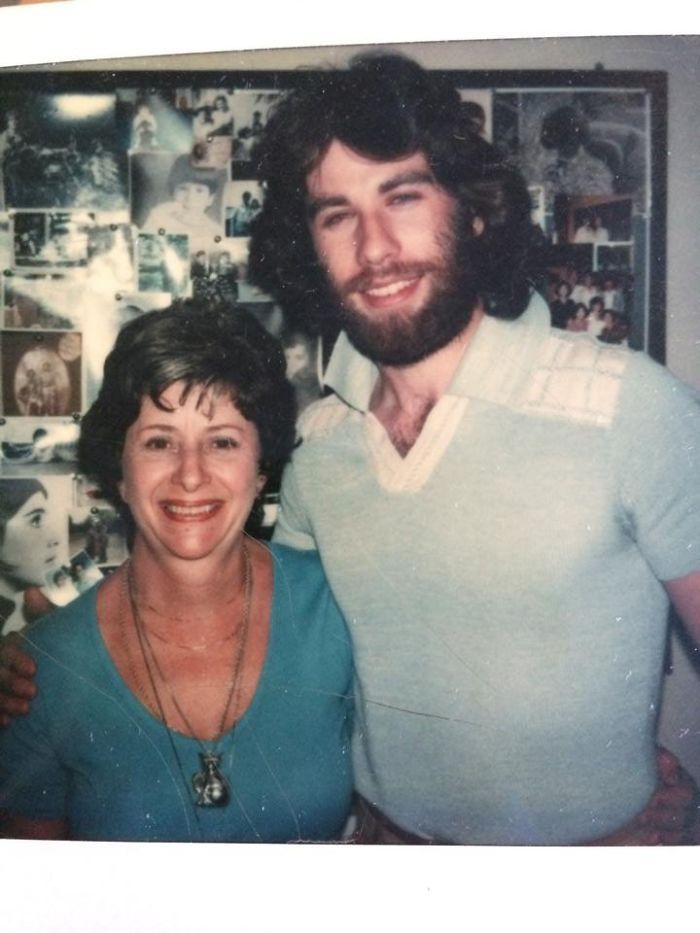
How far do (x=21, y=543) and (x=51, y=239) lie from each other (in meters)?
0.38

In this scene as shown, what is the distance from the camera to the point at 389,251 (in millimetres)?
865

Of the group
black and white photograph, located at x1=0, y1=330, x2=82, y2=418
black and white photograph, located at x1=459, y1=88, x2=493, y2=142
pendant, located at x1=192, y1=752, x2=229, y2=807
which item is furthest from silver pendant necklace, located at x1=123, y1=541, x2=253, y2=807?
black and white photograph, located at x1=459, y1=88, x2=493, y2=142

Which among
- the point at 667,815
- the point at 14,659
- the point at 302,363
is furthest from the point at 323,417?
the point at 667,815

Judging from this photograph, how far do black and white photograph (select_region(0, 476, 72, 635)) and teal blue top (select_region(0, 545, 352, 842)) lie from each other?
62mm

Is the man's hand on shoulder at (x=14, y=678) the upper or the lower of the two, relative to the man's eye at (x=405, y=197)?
lower

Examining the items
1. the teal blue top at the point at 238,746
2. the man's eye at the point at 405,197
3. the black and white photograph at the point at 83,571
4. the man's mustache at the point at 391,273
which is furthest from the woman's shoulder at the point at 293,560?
the man's eye at the point at 405,197

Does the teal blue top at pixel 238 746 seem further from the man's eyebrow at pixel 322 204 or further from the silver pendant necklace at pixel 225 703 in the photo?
the man's eyebrow at pixel 322 204

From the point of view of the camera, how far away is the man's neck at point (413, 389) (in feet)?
2.88

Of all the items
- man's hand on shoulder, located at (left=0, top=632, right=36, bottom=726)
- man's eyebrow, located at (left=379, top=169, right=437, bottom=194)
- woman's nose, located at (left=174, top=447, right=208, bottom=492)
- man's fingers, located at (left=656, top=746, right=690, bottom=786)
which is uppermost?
man's eyebrow, located at (left=379, top=169, right=437, bottom=194)

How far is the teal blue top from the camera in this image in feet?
2.96

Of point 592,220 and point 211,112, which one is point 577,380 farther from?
point 211,112

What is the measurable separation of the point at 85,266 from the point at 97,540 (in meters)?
0.34

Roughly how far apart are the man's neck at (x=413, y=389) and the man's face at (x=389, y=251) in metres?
0.01

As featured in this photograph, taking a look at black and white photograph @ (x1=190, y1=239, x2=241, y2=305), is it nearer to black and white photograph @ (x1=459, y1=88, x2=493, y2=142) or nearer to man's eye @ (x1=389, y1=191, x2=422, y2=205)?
man's eye @ (x1=389, y1=191, x2=422, y2=205)
